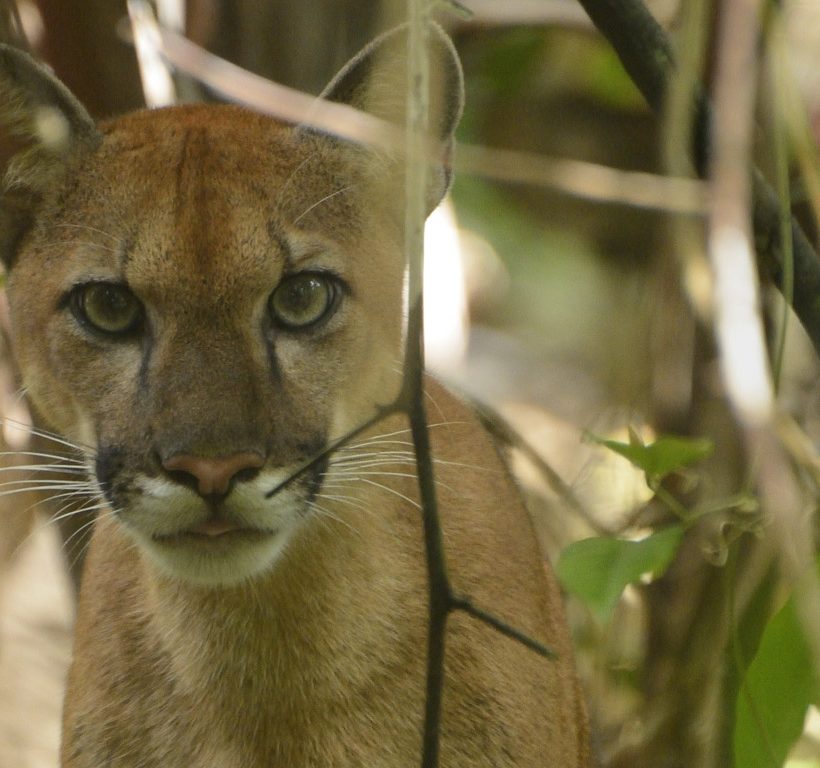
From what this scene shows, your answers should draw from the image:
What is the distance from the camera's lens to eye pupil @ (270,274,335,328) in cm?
262

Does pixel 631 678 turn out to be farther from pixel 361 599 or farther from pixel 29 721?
pixel 29 721

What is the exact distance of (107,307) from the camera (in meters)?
2.66

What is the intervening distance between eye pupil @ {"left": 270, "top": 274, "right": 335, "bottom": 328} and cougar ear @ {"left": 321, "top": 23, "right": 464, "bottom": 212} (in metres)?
0.31

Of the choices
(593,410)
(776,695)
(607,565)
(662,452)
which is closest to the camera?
(607,565)

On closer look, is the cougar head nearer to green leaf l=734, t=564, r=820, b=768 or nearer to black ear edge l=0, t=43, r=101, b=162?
black ear edge l=0, t=43, r=101, b=162

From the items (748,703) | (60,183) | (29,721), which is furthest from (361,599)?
(29,721)

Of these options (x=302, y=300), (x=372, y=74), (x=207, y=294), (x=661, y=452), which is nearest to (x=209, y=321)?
(x=207, y=294)

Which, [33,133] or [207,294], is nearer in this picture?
[207,294]

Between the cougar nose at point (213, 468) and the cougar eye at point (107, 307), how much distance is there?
15.3 inches

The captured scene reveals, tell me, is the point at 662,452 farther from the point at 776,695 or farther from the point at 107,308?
the point at 107,308

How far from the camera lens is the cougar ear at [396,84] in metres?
2.72

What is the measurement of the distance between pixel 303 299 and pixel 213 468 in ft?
1.56

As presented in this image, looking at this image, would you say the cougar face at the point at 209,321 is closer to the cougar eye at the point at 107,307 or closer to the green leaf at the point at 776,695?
the cougar eye at the point at 107,307

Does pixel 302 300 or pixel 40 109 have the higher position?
pixel 40 109
